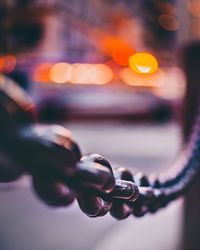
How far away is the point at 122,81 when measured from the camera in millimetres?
11055

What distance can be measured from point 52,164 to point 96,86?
10740 mm

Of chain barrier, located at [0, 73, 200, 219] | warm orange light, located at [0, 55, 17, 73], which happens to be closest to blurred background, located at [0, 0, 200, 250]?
warm orange light, located at [0, 55, 17, 73]

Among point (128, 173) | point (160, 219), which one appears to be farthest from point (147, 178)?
point (160, 219)

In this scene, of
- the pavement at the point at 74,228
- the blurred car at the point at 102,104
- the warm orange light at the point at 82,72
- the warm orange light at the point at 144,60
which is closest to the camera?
the pavement at the point at 74,228

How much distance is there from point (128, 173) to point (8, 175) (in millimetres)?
328

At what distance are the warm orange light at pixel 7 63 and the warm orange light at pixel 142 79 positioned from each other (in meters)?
8.65

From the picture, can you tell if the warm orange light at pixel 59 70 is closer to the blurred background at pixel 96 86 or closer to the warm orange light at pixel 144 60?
the blurred background at pixel 96 86

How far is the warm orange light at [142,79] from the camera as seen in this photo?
34.2 ft

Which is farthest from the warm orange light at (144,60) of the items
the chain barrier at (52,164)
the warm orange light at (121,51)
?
the chain barrier at (52,164)

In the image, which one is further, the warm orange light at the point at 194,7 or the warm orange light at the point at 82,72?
the warm orange light at the point at 82,72

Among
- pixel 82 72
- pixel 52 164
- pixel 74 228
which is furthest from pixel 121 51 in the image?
pixel 82 72

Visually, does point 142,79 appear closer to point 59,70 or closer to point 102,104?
point 102,104

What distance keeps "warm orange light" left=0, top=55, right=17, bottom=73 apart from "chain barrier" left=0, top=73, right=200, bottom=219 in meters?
0.69

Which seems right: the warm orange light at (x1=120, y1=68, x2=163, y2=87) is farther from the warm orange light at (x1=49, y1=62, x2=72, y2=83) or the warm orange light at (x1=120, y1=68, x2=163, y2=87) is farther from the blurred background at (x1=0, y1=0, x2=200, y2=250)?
the warm orange light at (x1=49, y1=62, x2=72, y2=83)
